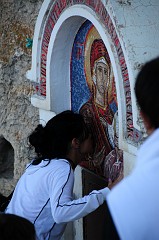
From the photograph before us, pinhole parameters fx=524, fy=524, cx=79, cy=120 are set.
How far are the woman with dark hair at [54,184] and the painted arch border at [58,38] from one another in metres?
0.33

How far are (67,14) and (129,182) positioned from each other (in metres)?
2.45

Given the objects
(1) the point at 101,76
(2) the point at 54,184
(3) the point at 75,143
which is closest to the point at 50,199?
(2) the point at 54,184

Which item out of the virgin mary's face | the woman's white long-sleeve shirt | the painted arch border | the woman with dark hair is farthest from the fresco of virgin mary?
the woman's white long-sleeve shirt

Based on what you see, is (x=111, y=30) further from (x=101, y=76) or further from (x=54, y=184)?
(x=54, y=184)

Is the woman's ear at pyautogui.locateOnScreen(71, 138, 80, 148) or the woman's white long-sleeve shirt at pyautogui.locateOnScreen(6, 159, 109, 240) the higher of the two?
the woman's ear at pyautogui.locateOnScreen(71, 138, 80, 148)

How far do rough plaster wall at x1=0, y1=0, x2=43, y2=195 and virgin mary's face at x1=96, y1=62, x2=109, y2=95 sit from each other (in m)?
1.04

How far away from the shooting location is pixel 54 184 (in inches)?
119

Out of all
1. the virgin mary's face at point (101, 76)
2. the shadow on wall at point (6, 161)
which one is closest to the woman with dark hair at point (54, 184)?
the virgin mary's face at point (101, 76)

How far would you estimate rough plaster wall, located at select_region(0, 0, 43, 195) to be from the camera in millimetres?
4801

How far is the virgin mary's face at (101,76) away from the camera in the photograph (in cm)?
377

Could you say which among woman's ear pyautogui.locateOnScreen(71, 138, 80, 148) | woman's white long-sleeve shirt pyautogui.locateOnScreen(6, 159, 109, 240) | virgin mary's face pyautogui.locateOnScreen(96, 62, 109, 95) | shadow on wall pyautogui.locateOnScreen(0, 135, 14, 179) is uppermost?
virgin mary's face pyautogui.locateOnScreen(96, 62, 109, 95)

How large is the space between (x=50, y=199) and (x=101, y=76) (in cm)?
116

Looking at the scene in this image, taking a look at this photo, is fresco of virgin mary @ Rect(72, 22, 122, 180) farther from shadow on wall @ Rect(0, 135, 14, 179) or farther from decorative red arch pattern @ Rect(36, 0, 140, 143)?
shadow on wall @ Rect(0, 135, 14, 179)

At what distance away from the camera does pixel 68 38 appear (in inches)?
164
